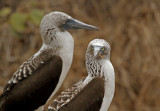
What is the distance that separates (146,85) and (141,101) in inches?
Answer: 15.7

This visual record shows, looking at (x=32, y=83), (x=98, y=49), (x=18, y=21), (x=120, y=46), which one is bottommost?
(x=32, y=83)

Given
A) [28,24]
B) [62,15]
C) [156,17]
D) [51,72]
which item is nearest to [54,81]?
[51,72]

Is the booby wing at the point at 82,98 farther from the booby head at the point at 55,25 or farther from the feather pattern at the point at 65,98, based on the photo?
the booby head at the point at 55,25

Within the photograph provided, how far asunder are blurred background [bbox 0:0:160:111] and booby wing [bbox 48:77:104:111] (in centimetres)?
517

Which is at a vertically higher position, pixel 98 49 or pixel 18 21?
pixel 18 21

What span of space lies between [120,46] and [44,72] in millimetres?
5382

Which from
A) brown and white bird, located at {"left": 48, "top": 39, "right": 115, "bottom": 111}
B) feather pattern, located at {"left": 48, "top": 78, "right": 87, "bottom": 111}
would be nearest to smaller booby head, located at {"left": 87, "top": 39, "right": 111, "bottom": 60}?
brown and white bird, located at {"left": 48, "top": 39, "right": 115, "bottom": 111}

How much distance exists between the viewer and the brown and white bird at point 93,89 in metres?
4.50

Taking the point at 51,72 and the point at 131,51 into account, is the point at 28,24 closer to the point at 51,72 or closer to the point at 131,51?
the point at 131,51

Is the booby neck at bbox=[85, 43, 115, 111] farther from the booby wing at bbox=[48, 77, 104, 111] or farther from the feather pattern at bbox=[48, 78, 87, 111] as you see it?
the feather pattern at bbox=[48, 78, 87, 111]

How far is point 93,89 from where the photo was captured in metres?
4.59

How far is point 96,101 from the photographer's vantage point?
15.1 ft

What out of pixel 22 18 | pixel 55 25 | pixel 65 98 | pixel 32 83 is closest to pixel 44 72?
pixel 32 83

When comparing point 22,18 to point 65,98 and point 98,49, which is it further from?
point 65,98
